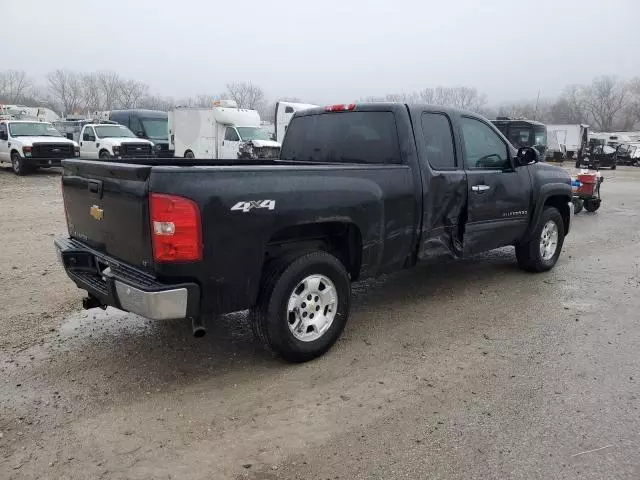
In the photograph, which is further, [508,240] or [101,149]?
[101,149]

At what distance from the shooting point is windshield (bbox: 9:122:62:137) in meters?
18.4

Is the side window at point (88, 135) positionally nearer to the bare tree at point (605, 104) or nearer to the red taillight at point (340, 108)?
the red taillight at point (340, 108)

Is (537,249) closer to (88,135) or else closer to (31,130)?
(31,130)

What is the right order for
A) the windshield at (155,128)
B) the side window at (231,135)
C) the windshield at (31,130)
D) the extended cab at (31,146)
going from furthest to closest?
the windshield at (155,128) → the side window at (231,135) → the windshield at (31,130) → the extended cab at (31,146)

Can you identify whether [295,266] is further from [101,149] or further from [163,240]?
[101,149]

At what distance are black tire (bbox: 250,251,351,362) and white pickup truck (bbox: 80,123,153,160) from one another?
680 inches

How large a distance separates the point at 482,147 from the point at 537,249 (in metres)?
1.69

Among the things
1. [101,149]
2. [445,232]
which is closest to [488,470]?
[445,232]

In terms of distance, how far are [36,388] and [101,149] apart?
1829 centimetres

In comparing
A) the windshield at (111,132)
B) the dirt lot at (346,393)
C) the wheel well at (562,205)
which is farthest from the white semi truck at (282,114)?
the dirt lot at (346,393)

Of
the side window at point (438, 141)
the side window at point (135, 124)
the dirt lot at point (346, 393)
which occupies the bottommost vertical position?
the dirt lot at point (346, 393)

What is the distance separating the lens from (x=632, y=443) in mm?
3055

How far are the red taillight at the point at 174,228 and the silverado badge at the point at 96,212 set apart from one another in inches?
28.9

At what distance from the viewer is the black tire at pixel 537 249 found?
21.0 ft
